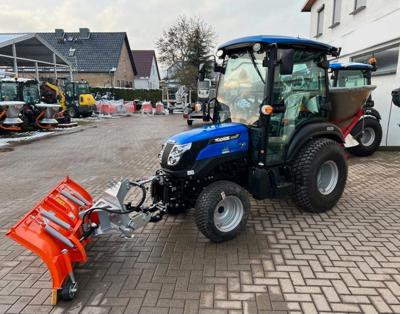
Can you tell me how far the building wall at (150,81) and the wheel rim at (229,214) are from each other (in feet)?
133

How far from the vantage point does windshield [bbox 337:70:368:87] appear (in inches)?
318

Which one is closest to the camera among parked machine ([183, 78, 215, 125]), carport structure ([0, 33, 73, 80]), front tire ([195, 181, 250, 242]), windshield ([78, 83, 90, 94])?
front tire ([195, 181, 250, 242])

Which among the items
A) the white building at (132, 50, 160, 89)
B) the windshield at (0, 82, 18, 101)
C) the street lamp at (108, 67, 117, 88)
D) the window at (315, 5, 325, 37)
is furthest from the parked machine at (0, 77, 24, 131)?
the white building at (132, 50, 160, 89)

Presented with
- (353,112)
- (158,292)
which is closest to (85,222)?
(158,292)

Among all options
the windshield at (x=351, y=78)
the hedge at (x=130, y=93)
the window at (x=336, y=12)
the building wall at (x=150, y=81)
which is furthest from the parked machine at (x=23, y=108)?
the building wall at (x=150, y=81)

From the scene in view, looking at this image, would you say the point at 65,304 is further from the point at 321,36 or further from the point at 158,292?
the point at 321,36

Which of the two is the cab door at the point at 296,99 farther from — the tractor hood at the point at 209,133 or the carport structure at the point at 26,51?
the carport structure at the point at 26,51

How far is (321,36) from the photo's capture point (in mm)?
14641

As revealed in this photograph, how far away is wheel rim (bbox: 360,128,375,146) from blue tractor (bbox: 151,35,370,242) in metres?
3.96

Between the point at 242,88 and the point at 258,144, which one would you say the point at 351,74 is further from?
the point at 258,144

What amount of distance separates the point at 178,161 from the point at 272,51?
1630mm

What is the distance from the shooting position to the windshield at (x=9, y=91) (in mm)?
13680

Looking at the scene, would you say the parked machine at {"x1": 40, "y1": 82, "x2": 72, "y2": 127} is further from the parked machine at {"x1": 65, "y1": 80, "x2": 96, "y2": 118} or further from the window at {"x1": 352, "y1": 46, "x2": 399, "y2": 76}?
the window at {"x1": 352, "y1": 46, "x2": 399, "y2": 76}

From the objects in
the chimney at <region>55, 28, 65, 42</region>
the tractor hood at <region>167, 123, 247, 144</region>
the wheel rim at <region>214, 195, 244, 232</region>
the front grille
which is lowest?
the wheel rim at <region>214, 195, 244, 232</region>
